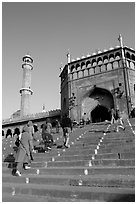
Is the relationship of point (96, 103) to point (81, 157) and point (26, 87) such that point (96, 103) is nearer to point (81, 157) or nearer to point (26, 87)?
point (81, 157)

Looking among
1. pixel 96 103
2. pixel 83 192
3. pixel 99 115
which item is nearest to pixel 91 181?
pixel 83 192

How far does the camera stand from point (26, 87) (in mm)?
38625

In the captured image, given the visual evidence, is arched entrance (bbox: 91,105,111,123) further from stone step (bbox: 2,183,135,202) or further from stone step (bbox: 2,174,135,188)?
stone step (bbox: 2,183,135,202)

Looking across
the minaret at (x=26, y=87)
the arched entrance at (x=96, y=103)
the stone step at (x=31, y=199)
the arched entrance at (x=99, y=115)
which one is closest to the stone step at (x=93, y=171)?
the stone step at (x=31, y=199)

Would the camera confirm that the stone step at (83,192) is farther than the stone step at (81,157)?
Result: No

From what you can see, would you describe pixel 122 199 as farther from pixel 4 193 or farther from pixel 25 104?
pixel 25 104

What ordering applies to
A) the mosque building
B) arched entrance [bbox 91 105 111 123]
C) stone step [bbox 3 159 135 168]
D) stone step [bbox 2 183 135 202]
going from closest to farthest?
stone step [bbox 2 183 135 202] < stone step [bbox 3 159 135 168] < the mosque building < arched entrance [bbox 91 105 111 123]

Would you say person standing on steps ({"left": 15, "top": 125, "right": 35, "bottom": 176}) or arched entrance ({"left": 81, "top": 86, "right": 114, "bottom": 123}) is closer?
person standing on steps ({"left": 15, "top": 125, "right": 35, "bottom": 176})

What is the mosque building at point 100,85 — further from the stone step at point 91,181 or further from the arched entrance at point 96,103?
the stone step at point 91,181

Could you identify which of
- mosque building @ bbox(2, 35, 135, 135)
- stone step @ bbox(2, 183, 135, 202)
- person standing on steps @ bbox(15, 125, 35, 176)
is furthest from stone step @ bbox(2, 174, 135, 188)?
mosque building @ bbox(2, 35, 135, 135)

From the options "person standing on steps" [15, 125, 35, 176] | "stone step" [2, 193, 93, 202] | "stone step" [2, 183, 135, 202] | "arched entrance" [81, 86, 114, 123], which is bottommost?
"stone step" [2, 193, 93, 202]

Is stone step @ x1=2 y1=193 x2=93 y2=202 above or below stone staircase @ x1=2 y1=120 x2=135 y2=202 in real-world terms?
below

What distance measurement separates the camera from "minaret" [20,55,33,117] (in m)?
37.0

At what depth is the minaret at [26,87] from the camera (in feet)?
121
